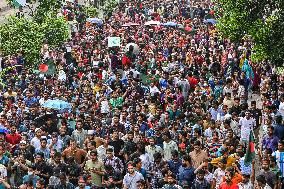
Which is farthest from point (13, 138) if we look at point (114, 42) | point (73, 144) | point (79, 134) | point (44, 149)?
point (114, 42)

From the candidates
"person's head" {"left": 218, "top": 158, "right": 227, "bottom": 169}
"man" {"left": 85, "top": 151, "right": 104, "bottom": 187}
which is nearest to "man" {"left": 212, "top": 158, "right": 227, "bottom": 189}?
"person's head" {"left": 218, "top": 158, "right": 227, "bottom": 169}

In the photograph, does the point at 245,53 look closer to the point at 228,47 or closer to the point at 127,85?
the point at 228,47

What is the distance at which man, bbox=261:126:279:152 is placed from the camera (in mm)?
17422

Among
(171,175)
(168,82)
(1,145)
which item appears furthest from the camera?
(168,82)

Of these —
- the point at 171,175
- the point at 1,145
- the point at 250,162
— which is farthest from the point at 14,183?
the point at 250,162

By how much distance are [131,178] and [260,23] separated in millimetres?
8557

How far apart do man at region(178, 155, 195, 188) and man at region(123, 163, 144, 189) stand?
0.77 metres

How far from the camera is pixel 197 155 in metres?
16.5

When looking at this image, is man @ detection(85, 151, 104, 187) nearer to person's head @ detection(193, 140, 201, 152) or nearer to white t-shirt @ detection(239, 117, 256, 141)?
person's head @ detection(193, 140, 201, 152)

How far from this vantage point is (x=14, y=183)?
16.6 m

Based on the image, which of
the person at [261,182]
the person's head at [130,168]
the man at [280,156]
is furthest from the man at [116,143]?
the person at [261,182]

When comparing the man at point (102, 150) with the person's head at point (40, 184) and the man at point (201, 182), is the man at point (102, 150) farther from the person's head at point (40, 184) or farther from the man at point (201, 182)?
the man at point (201, 182)

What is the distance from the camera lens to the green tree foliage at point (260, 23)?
2200 cm

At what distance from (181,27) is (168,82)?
1315 centimetres
